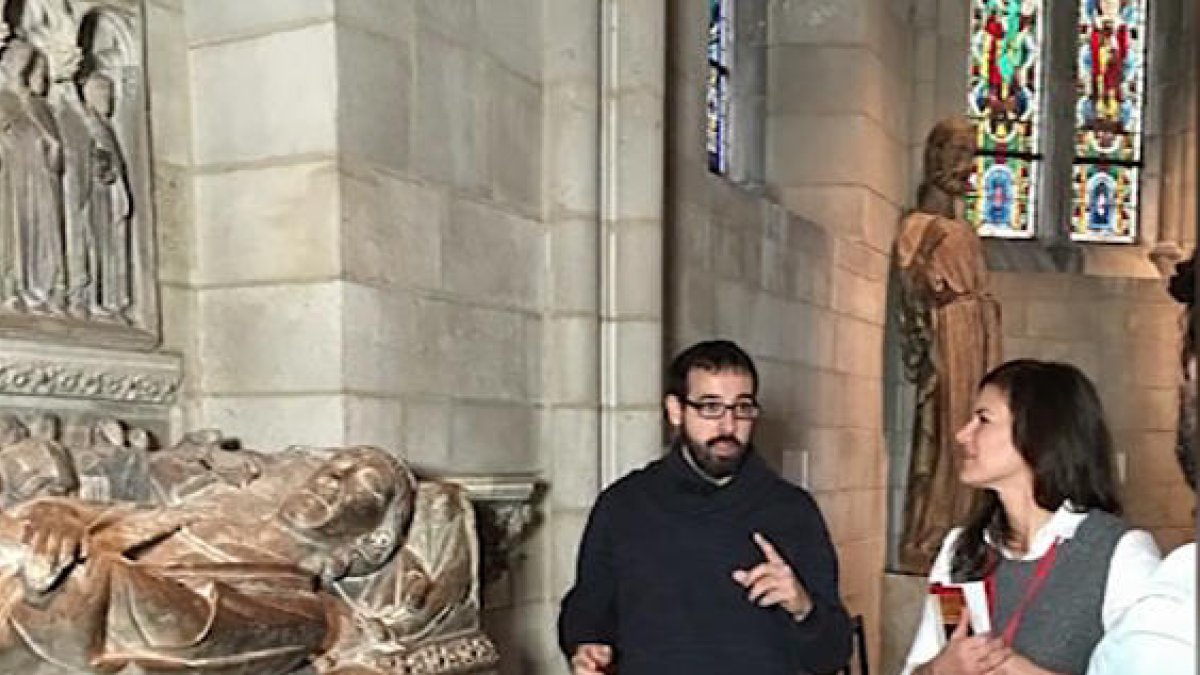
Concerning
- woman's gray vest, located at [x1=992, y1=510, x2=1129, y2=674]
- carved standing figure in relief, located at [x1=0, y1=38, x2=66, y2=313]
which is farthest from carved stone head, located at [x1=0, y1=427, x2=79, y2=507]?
woman's gray vest, located at [x1=992, y1=510, x2=1129, y2=674]

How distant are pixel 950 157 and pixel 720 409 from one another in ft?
13.2

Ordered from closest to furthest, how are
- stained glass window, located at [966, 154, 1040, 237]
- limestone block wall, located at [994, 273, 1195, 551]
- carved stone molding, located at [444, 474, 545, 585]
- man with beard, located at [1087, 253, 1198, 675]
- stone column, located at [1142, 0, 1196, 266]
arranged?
man with beard, located at [1087, 253, 1198, 675]
carved stone molding, located at [444, 474, 545, 585]
limestone block wall, located at [994, 273, 1195, 551]
stone column, located at [1142, 0, 1196, 266]
stained glass window, located at [966, 154, 1040, 237]

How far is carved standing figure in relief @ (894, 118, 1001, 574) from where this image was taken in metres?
5.45

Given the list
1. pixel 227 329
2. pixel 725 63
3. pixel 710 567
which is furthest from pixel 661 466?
pixel 725 63

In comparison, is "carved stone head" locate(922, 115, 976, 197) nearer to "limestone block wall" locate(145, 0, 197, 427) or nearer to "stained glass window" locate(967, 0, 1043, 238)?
"stained glass window" locate(967, 0, 1043, 238)

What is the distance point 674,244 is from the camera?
393cm

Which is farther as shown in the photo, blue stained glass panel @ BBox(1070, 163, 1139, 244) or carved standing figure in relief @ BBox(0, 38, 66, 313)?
blue stained glass panel @ BBox(1070, 163, 1139, 244)

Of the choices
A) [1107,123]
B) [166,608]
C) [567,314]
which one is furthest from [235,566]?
[1107,123]

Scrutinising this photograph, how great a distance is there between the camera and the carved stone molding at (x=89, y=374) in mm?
2045

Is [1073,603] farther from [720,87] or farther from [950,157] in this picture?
[950,157]

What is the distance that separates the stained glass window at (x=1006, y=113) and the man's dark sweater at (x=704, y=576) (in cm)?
493

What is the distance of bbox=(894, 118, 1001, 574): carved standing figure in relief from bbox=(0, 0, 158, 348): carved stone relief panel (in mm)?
3893

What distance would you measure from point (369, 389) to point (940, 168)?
404 centimetres

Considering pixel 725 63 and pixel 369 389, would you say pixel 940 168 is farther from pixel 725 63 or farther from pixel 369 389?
pixel 369 389
